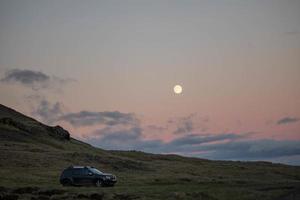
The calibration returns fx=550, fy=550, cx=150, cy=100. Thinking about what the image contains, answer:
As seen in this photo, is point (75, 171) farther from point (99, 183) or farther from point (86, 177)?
point (99, 183)

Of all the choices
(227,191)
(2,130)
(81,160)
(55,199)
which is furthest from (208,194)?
(2,130)

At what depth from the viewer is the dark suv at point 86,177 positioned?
48344mm

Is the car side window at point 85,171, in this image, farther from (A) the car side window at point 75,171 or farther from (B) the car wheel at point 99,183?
(B) the car wheel at point 99,183

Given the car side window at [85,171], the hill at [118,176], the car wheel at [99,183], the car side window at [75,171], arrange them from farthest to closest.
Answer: the car side window at [75,171], the car side window at [85,171], the car wheel at [99,183], the hill at [118,176]

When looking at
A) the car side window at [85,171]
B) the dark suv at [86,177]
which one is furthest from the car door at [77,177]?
the car side window at [85,171]

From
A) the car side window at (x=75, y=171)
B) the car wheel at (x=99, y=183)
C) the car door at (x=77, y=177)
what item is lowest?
the car wheel at (x=99, y=183)

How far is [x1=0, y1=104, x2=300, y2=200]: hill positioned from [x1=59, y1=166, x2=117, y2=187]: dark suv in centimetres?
116

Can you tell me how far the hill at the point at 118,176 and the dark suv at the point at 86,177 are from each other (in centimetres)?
116

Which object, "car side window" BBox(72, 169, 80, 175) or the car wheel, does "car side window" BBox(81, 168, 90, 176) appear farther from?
the car wheel

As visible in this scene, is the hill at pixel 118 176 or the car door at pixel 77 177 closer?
the hill at pixel 118 176

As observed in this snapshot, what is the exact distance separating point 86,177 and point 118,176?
1567 cm

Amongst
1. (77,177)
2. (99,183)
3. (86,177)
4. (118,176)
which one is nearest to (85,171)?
(86,177)

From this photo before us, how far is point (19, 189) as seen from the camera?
42750 mm

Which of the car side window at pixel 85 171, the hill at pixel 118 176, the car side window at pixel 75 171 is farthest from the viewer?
the car side window at pixel 75 171
